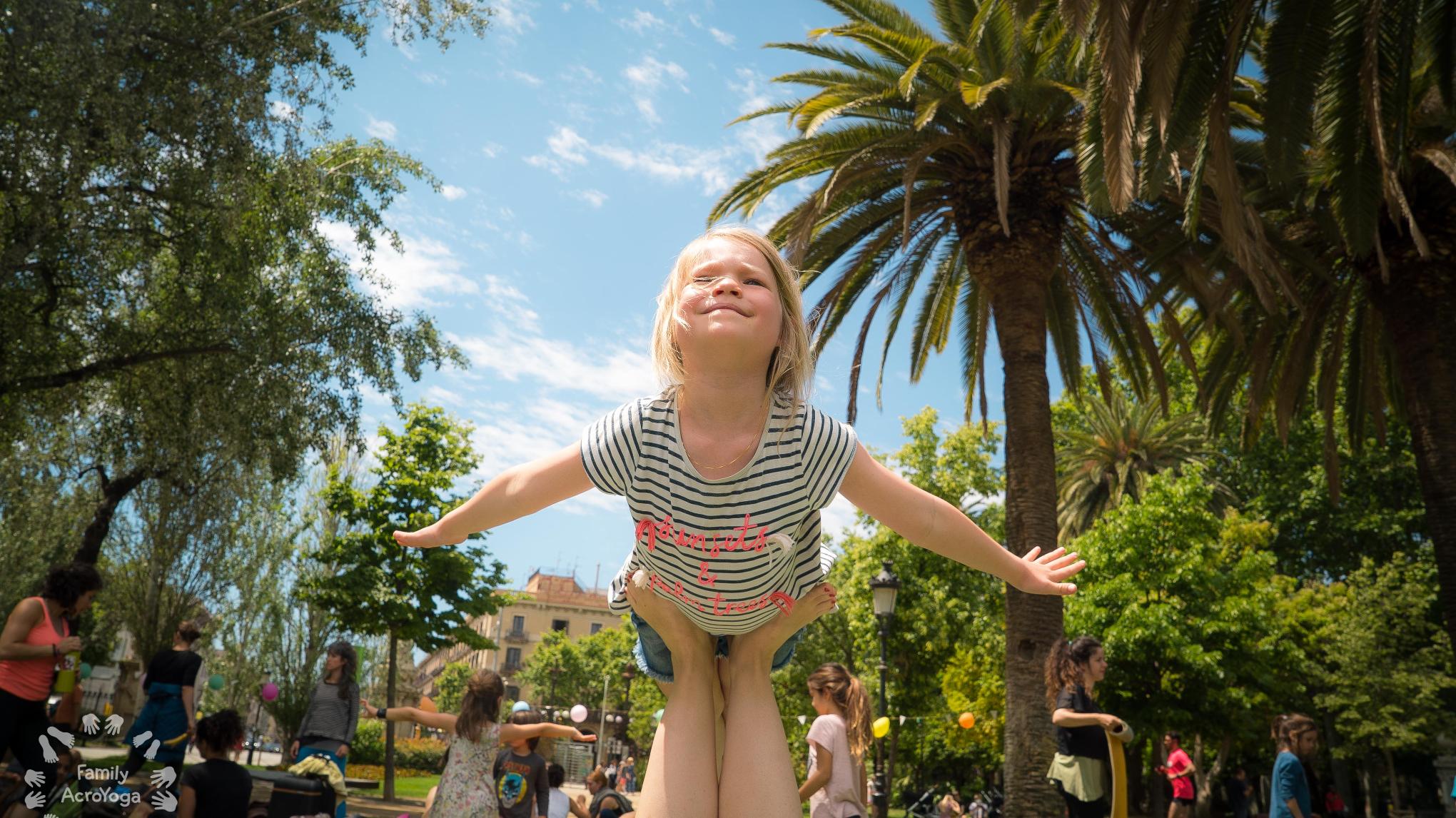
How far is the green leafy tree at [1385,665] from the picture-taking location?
980 inches

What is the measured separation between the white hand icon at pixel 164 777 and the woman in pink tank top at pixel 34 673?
0.58 meters

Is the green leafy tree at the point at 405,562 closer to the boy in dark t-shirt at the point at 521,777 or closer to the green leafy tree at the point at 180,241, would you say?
the green leafy tree at the point at 180,241

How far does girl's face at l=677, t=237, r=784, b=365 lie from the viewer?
2207 millimetres

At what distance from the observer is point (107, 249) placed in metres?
12.2

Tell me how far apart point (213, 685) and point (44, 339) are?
5705mm

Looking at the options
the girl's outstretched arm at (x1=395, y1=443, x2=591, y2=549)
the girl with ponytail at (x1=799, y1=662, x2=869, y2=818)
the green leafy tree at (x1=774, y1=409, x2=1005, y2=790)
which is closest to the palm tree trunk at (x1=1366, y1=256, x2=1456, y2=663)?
the girl with ponytail at (x1=799, y1=662, x2=869, y2=818)

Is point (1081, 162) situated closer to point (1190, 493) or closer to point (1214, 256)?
point (1214, 256)

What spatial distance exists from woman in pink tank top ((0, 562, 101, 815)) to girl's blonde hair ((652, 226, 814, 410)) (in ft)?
17.1

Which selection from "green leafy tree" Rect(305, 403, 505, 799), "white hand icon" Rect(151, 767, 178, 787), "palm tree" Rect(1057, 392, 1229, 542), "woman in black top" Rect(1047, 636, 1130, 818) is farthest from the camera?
"palm tree" Rect(1057, 392, 1229, 542)

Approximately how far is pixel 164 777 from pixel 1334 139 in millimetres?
10217

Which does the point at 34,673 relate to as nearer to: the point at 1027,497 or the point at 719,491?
the point at 719,491

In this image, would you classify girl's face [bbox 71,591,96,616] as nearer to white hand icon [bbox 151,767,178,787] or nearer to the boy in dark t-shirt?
white hand icon [bbox 151,767,178,787]

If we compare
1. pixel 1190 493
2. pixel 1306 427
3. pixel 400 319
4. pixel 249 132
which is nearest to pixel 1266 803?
pixel 1306 427

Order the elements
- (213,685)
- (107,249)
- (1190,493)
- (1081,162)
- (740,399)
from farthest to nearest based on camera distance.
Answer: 1. (1190,493)
2. (107,249)
3. (213,685)
4. (1081,162)
5. (740,399)
